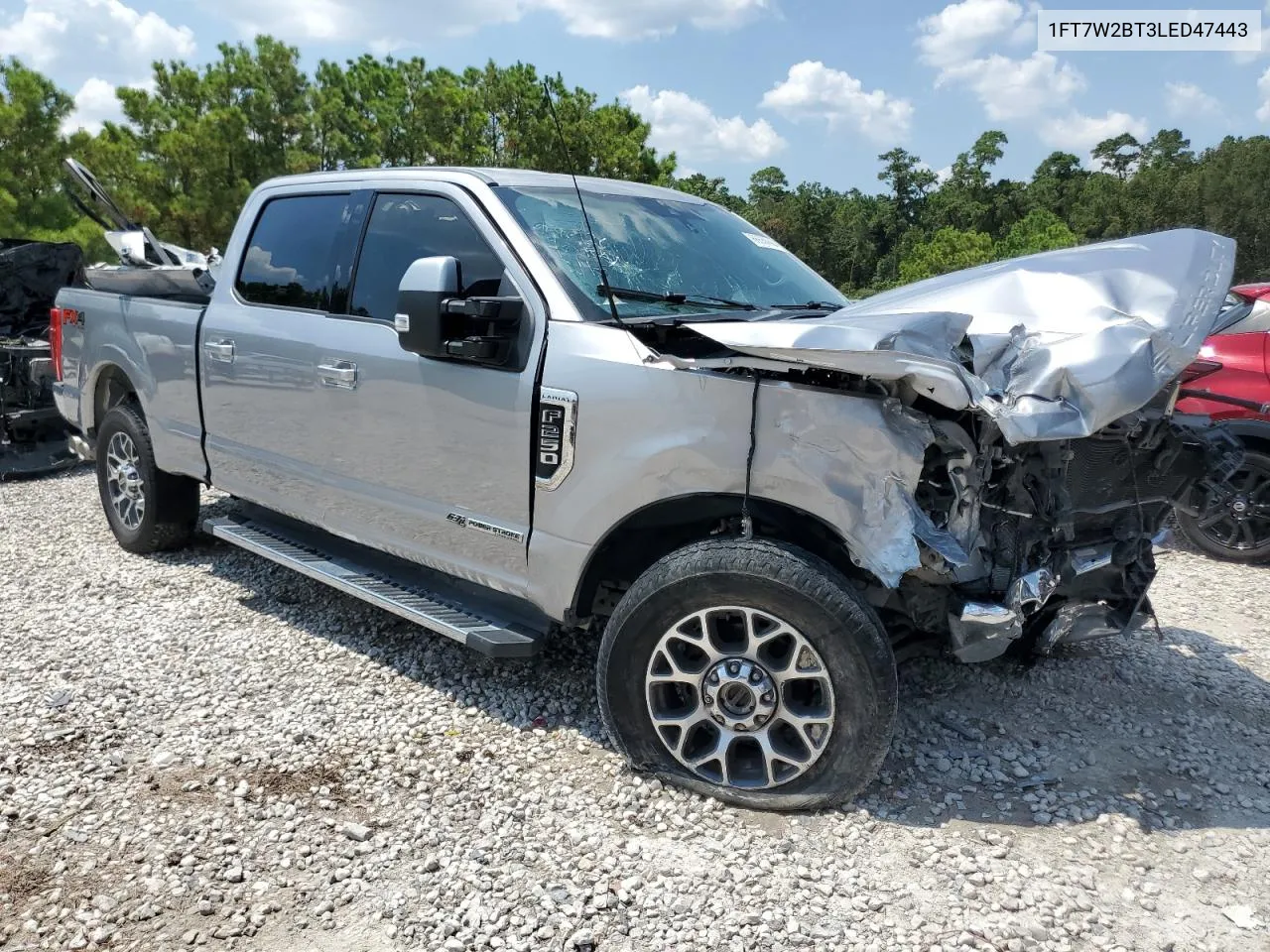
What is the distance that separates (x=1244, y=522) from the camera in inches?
235

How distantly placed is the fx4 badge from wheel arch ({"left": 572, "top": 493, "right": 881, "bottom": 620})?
0.28 metres

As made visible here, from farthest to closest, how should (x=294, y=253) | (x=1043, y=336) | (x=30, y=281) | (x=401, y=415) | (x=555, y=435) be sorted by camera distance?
1. (x=30, y=281)
2. (x=294, y=253)
3. (x=401, y=415)
4. (x=555, y=435)
5. (x=1043, y=336)

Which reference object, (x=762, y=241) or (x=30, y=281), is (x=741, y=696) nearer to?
(x=762, y=241)

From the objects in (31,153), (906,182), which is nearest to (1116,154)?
(906,182)

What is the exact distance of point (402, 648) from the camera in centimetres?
434

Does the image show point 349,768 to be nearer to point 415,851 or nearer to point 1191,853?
point 415,851

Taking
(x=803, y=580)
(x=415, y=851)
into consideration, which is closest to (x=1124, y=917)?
(x=803, y=580)

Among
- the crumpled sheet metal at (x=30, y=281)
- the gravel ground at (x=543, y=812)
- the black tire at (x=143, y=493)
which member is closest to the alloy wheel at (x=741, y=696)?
the gravel ground at (x=543, y=812)

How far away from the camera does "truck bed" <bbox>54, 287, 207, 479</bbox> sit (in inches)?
195

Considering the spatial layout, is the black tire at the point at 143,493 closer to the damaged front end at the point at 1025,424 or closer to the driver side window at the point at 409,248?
the driver side window at the point at 409,248

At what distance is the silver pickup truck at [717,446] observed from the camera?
9.11ft

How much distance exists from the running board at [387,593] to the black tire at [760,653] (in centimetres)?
40

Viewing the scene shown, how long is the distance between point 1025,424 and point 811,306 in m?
1.56

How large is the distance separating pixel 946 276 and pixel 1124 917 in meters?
2.26
